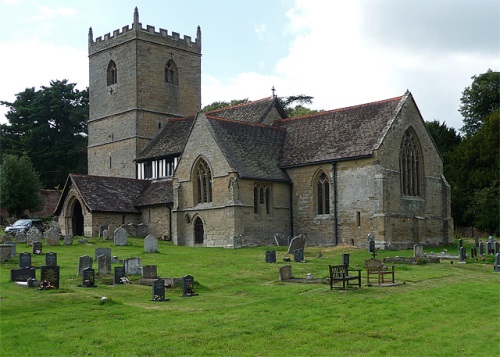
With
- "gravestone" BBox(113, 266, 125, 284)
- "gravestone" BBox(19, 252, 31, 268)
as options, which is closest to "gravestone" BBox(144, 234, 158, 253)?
"gravestone" BBox(19, 252, 31, 268)

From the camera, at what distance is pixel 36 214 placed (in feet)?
230

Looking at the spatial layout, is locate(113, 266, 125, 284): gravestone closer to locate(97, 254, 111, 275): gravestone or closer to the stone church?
locate(97, 254, 111, 275): gravestone

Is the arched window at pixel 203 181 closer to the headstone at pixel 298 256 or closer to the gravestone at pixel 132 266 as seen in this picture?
the headstone at pixel 298 256

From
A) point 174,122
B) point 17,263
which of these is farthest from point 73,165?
point 17,263

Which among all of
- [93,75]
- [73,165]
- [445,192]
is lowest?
[445,192]

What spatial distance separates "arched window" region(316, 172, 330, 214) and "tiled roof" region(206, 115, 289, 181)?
242 centimetres

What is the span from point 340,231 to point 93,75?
31664mm

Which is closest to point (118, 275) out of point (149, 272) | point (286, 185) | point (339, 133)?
point (149, 272)

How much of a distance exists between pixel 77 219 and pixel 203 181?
36.7 ft

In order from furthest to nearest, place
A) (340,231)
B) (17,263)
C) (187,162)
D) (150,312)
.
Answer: (187,162) < (340,231) < (17,263) < (150,312)

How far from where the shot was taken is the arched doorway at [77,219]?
2008 inches

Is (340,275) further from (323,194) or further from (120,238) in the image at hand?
(323,194)

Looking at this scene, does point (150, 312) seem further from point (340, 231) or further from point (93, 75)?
point (93, 75)

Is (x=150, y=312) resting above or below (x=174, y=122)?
below
